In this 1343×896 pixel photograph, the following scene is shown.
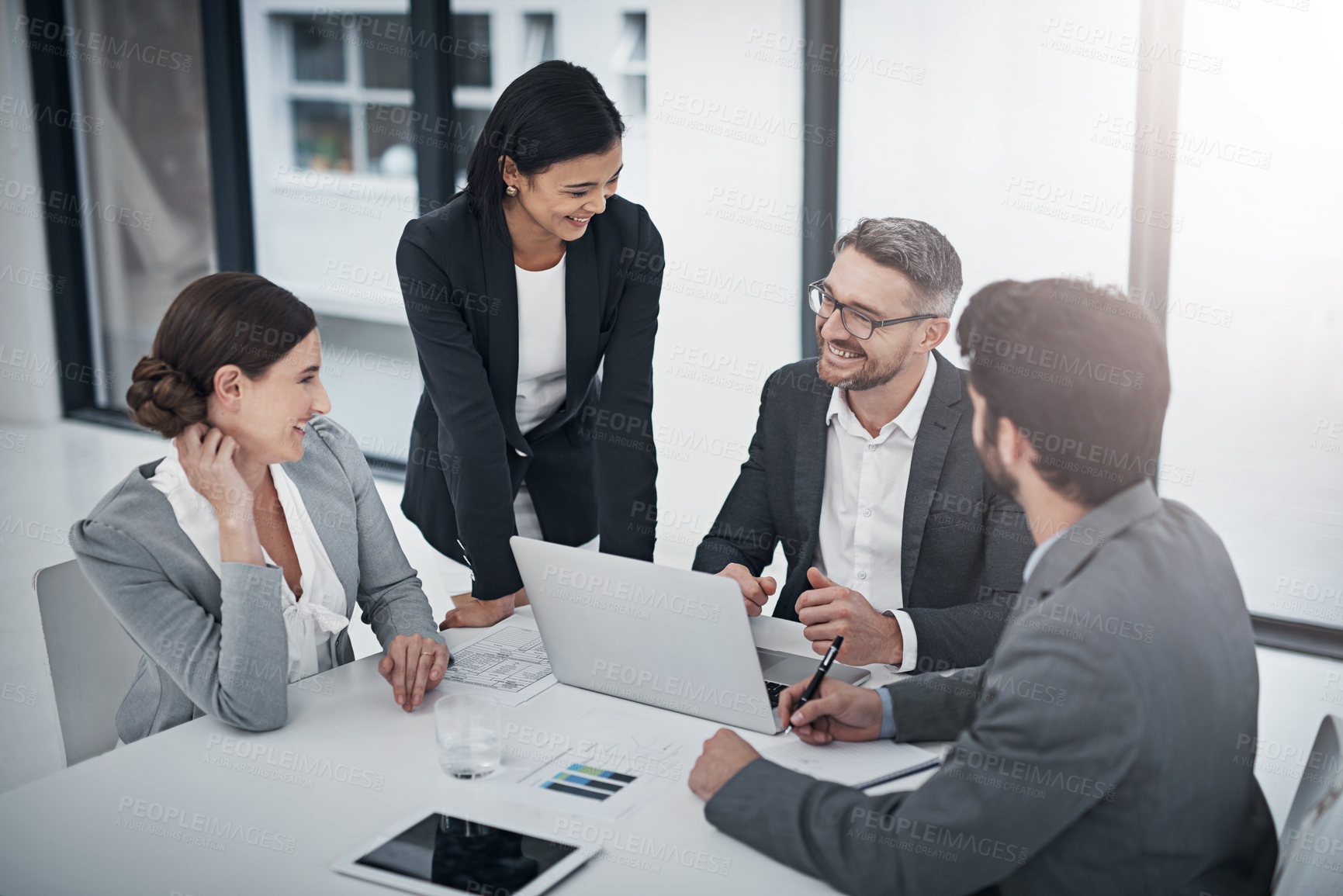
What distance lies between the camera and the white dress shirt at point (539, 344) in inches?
95.0

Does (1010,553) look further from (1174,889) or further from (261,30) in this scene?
(261,30)

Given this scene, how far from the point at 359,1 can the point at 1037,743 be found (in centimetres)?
554

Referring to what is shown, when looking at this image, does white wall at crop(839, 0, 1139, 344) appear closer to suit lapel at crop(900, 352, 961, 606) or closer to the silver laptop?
suit lapel at crop(900, 352, 961, 606)

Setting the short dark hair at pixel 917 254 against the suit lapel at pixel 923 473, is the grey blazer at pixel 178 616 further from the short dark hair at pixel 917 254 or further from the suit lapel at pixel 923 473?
the short dark hair at pixel 917 254

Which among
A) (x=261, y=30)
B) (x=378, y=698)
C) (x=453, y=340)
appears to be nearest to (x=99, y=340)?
(x=261, y=30)

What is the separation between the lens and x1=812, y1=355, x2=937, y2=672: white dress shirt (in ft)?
7.31

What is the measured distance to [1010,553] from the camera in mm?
2008

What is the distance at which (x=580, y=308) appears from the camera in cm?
243

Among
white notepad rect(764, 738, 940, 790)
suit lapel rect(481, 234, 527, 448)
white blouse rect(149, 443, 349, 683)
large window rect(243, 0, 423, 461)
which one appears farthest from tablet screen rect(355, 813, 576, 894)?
large window rect(243, 0, 423, 461)

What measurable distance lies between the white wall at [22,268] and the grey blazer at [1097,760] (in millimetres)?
5853

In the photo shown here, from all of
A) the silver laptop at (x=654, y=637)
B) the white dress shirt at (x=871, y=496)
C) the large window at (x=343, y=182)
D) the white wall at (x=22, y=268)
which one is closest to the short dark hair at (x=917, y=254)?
the white dress shirt at (x=871, y=496)

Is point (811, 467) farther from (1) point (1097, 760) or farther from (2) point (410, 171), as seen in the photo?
(2) point (410, 171)

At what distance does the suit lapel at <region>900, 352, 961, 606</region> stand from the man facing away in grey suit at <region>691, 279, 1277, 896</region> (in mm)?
703

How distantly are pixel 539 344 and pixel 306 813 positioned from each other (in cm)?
122
